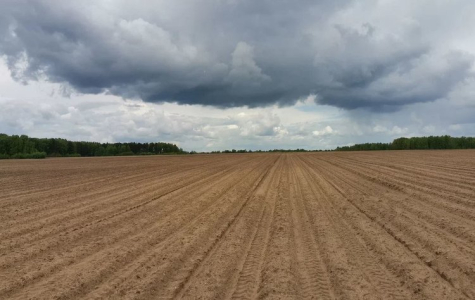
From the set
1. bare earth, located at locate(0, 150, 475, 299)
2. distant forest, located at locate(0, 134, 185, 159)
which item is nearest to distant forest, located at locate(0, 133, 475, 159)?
distant forest, located at locate(0, 134, 185, 159)

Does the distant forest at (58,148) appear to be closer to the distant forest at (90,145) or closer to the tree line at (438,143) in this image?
the distant forest at (90,145)

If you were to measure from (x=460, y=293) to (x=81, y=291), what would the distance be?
16.1 ft

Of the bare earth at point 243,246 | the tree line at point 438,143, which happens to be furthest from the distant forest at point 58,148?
the bare earth at point 243,246

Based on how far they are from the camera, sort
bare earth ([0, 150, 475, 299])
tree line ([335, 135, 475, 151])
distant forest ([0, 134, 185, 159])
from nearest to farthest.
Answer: bare earth ([0, 150, 475, 299]) < distant forest ([0, 134, 185, 159]) < tree line ([335, 135, 475, 151])

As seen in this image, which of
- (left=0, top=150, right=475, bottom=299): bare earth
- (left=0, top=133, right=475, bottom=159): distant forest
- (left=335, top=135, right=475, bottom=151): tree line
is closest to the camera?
(left=0, top=150, right=475, bottom=299): bare earth

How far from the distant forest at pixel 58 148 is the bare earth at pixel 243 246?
68.6 metres

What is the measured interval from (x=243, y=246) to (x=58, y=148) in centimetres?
11339

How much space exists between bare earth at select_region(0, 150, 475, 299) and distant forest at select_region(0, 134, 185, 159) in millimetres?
68566

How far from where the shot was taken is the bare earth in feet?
17.1

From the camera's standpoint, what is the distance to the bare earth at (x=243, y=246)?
522 centimetres

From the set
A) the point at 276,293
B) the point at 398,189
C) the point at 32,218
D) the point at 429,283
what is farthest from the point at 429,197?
the point at 32,218

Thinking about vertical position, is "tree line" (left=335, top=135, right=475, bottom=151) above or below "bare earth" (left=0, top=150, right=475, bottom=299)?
above

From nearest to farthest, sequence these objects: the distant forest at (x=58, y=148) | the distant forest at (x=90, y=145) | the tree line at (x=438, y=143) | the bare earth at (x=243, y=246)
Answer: the bare earth at (x=243, y=246) < the distant forest at (x=58, y=148) < the distant forest at (x=90, y=145) < the tree line at (x=438, y=143)

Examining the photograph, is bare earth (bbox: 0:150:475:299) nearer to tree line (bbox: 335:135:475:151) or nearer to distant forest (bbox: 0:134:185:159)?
distant forest (bbox: 0:134:185:159)
